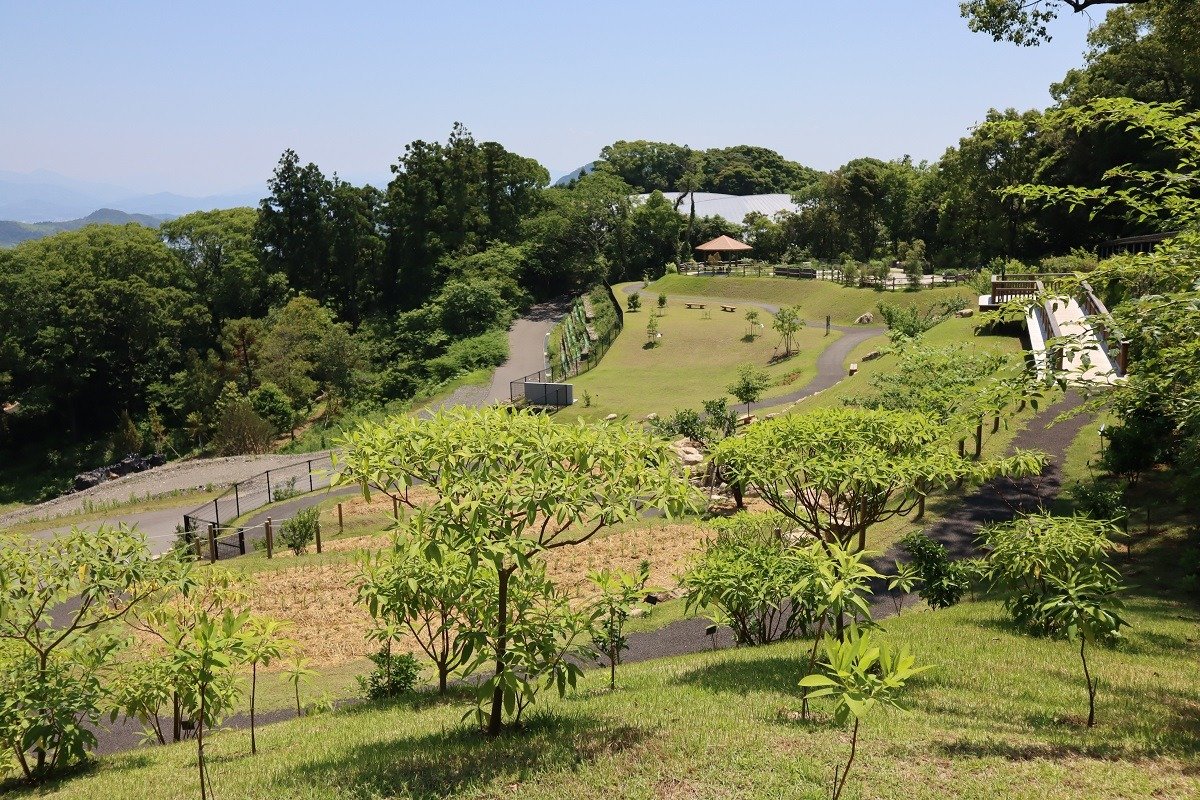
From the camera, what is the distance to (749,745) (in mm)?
5781

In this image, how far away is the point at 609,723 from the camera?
6.49 m

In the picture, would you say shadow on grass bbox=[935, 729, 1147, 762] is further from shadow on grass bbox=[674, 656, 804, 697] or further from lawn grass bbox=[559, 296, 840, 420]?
lawn grass bbox=[559, 296, 840, 420]

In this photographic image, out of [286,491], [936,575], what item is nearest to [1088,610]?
[936,575]

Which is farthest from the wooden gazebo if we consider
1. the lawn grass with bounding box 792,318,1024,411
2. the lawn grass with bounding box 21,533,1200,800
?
the lawn grass with bounding box 21,533,1200,800

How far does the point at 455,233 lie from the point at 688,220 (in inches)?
697

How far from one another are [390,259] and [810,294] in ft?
105

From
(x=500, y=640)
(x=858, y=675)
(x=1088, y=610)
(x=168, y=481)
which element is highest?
(x=858, y=675)

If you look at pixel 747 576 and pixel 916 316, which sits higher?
pixel 916 316

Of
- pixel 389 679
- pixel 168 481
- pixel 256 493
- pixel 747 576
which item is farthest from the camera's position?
pixel 168 481

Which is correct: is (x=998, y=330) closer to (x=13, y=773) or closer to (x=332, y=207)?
(x=13, y=773)

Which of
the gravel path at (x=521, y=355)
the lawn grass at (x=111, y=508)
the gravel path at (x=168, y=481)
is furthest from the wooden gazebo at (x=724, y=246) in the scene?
the lawn grass at (x=111, y=508)

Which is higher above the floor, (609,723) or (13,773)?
(609,723)

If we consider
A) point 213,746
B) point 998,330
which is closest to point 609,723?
point 213,746

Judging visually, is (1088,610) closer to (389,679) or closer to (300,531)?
(389,679)
